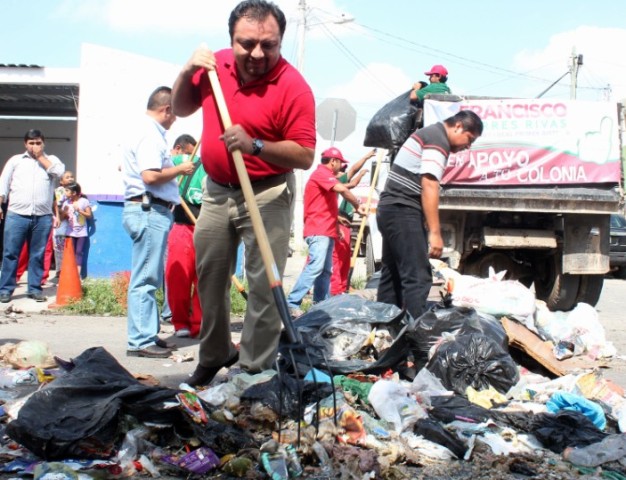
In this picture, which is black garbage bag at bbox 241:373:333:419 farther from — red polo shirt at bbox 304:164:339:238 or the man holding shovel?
red polo shirt at bbox 304:164:339:238

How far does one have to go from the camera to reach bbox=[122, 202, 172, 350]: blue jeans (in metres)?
5.79

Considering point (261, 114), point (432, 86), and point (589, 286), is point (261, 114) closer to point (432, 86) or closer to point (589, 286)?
point (432, 86)

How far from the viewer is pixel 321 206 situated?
8.41m

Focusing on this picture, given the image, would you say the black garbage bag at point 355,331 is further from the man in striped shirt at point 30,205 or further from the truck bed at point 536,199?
the man in striped shirt at point 30,205

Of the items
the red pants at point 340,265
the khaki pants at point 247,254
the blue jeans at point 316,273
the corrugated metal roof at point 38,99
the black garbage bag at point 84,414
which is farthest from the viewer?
the corrugated metal roof at point 38,99

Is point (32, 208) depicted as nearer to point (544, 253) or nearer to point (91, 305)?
point (91, 305)

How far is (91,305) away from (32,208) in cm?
145

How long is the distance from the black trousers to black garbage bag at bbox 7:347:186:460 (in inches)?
93.3

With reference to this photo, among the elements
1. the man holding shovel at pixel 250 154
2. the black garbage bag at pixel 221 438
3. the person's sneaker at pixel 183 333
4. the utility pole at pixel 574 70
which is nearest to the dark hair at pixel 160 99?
the man holding shovel at pixel 250 154

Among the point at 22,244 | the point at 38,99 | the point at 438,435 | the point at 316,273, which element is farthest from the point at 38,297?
the point at 38,99

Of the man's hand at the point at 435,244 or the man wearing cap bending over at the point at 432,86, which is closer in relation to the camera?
the man's hand at the point at 435,244

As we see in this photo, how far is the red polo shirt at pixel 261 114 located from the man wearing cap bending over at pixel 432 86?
4.88m

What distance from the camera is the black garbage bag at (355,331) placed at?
514cm

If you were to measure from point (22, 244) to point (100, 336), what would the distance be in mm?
2809
